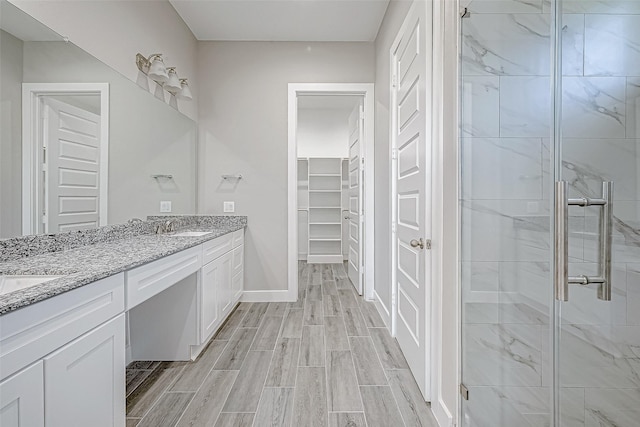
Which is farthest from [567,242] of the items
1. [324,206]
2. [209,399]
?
[324,206]

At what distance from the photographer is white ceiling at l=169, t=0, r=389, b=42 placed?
10.5 feet

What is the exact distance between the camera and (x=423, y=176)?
1.95m

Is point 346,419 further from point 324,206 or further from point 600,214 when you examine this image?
point 324,206

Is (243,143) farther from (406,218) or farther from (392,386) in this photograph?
(392,386)

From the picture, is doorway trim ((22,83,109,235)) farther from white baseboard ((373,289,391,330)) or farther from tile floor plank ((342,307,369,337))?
white baseboard ((373,289,391,330))

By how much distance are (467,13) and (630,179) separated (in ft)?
3.02

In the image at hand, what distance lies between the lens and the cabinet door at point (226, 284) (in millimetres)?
3016

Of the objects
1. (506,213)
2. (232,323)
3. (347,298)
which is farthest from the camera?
(347,298)

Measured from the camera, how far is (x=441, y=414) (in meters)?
1.70

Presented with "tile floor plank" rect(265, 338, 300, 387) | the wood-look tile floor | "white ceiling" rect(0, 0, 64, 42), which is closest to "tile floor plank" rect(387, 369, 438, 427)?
the wood-look tile floor

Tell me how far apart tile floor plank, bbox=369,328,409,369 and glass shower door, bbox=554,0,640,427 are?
128cm

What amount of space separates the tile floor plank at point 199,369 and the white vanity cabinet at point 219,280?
10 cm

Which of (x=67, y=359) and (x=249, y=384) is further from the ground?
(x=67, y=359)

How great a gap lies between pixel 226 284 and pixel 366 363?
1.43m
